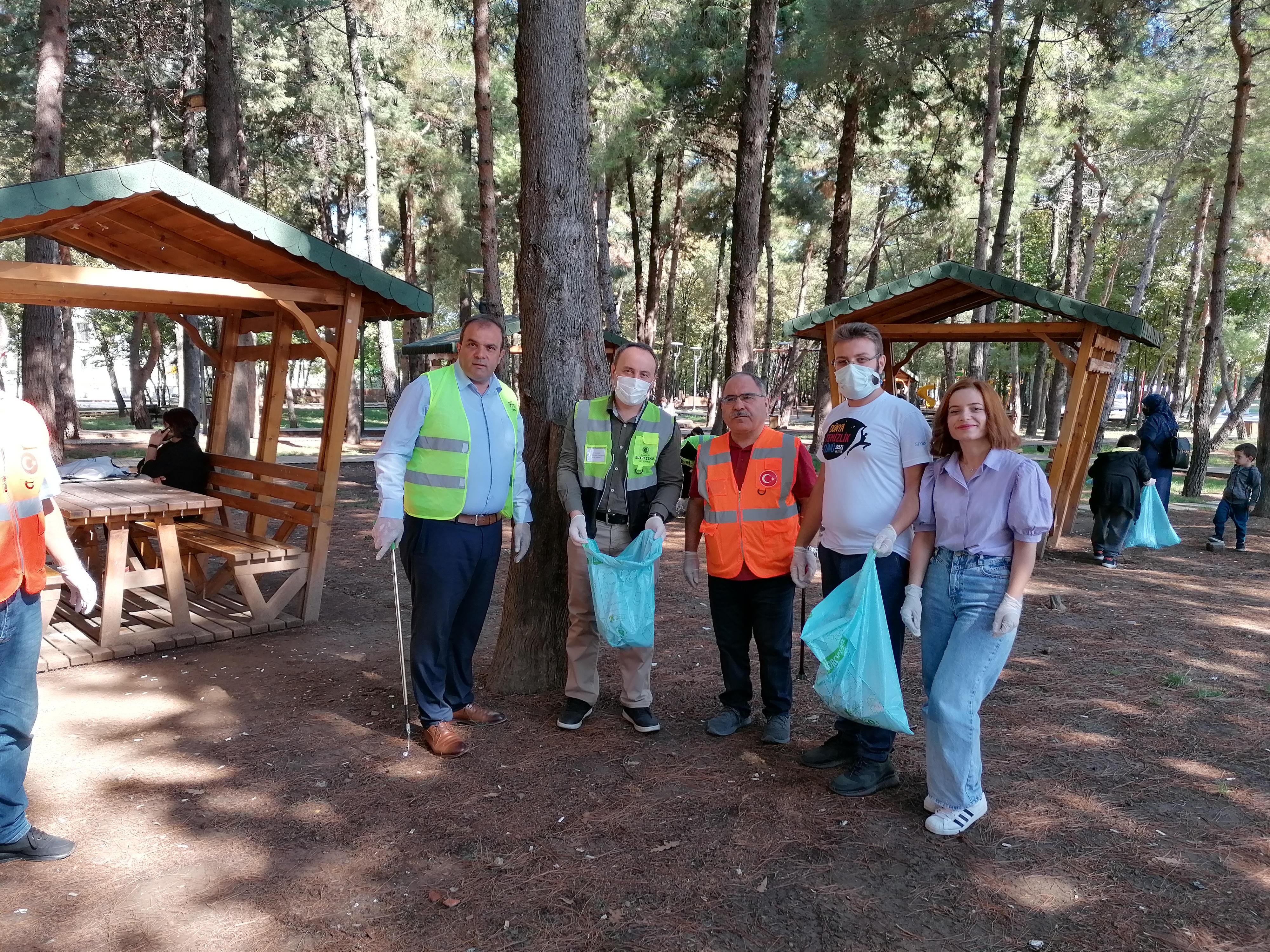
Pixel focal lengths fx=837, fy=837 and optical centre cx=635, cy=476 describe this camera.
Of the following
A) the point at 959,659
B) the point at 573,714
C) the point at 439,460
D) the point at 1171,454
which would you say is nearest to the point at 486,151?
the point at 439,460

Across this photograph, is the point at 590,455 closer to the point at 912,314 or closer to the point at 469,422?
the point at 469,422

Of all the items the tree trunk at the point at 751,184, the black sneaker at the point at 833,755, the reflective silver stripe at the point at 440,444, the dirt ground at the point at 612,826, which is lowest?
the dirt ground at the point at 612,826

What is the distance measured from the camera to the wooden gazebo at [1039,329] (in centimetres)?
851

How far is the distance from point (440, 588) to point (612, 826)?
4.19 ft

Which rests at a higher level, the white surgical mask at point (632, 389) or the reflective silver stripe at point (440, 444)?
the white surgical mask at point (632, 389)

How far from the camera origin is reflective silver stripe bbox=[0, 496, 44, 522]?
2.67m

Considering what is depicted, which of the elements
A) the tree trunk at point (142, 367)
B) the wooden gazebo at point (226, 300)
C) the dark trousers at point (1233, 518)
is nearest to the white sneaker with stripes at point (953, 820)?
the wooden gazebo at point (226, 300)

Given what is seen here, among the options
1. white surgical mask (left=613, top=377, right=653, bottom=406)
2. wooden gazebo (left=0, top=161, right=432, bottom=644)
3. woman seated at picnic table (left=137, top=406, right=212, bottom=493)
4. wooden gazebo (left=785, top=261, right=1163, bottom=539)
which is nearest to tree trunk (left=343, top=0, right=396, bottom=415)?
woman seated at picnic table (left=137, top=406, right=212, bottom=493)

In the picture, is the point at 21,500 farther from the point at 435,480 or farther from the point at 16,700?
the point at 435,480

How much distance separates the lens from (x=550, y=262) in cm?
435

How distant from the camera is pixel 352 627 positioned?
5.88 m

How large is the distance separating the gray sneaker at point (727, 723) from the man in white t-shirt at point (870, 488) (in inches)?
24.4

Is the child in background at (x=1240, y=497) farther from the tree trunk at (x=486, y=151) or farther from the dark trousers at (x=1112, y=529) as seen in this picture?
the tree trunk at (x=486, y=151)

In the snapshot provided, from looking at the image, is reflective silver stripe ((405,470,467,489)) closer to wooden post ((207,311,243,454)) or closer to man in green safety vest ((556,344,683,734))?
man in green safety vest ((556,344,683,734))
